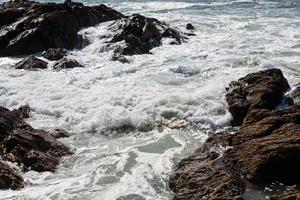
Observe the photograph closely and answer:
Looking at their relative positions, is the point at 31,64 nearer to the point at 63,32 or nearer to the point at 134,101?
the point at 63,32

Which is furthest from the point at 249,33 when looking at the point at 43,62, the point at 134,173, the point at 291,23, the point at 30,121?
the point at 134,173

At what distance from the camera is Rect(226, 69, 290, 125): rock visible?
11711 millimetres

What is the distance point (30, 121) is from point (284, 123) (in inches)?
252

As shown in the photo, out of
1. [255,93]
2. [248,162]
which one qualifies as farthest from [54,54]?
[248,162]

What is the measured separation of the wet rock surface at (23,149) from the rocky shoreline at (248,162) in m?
2.68

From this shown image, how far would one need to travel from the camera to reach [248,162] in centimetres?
840

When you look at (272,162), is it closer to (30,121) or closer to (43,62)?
(30,121)

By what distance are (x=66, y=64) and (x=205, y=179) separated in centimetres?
1097

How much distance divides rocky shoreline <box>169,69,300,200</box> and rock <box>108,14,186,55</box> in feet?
33.3

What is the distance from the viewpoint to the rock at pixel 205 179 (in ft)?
24.7

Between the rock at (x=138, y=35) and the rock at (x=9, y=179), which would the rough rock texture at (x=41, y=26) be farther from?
the rock at (x=9, y=179)

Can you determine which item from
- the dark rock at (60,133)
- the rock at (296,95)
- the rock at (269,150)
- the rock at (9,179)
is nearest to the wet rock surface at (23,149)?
the rock at (9,179)

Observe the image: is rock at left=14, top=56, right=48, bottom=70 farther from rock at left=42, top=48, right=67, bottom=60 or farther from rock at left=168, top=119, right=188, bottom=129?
rock at left=168, top=119, right=188, bottom=129

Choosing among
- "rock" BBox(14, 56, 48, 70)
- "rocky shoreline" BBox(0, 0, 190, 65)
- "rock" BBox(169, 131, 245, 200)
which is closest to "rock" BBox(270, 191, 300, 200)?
"rock" BBox(169, 131, 245, 200)
